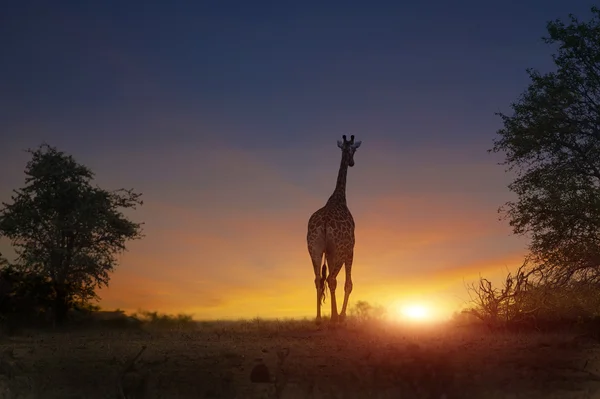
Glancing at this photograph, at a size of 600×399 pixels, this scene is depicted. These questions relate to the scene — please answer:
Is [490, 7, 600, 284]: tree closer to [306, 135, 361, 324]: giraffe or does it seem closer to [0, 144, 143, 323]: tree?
[306, 135, 361, 324]: giraffe

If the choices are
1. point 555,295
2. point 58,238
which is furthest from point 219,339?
point 58,238

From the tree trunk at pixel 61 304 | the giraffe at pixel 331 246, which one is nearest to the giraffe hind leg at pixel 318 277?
the giraffe at pixel 331 246

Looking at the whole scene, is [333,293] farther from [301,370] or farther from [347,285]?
[301,370]

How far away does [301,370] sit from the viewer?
18.6m

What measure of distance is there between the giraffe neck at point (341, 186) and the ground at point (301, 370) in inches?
420

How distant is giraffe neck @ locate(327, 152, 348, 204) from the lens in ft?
101

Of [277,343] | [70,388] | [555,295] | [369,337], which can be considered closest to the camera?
[70,388]

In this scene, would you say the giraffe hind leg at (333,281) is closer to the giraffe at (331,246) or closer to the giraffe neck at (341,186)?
the giraffe at (331,246)

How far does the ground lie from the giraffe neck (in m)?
10.7

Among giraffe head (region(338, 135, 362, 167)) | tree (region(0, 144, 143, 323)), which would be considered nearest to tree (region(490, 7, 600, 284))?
giraffe head (region(338, 135, 362, 167))

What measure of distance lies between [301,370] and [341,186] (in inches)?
546

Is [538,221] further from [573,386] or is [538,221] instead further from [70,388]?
[70,388]

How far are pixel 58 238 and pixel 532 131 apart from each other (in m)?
28.0

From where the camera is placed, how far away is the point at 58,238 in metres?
41.2
